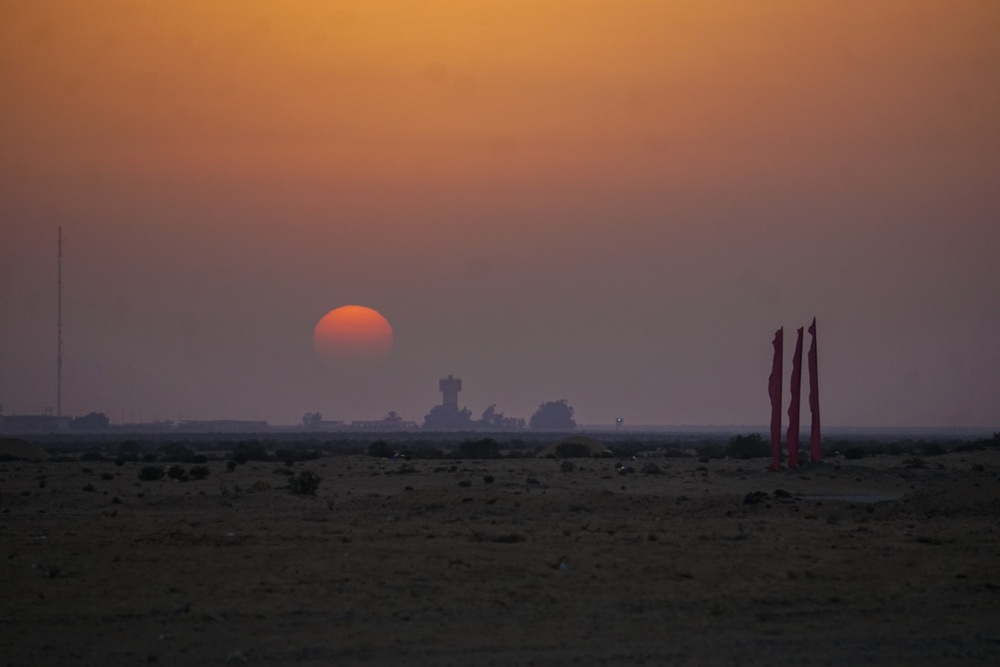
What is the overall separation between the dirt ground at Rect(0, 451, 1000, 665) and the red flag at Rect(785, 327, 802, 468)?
1286 cm

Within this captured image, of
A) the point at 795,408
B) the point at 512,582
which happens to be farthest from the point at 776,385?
the point at 512,582

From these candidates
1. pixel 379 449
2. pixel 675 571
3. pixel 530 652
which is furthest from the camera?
pixel 379 449

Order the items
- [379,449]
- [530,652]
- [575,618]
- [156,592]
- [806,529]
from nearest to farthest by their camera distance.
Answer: [530,652]
[575,618]
[156,592]
[806,529]
[379,449]

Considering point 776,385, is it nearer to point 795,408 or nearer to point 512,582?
point 795,408

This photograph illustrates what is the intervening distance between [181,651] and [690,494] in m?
27.1

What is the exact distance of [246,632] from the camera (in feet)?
53.1

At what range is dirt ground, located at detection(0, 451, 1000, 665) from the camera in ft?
50.9

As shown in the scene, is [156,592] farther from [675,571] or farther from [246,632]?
[675,571]

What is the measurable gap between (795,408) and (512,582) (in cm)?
3059

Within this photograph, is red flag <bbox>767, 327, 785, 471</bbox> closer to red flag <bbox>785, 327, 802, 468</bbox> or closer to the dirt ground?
red flag <bbox>785, 327, 802, 468</bbox>

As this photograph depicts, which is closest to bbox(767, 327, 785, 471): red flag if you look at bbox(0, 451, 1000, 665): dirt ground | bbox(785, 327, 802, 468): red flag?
bbox(785, 327, 802, 468): red flag

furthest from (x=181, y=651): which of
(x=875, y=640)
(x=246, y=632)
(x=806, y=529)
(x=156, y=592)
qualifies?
(x=806, y=529)

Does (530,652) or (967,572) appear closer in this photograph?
(530,652)

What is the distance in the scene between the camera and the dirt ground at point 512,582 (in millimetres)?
15523
